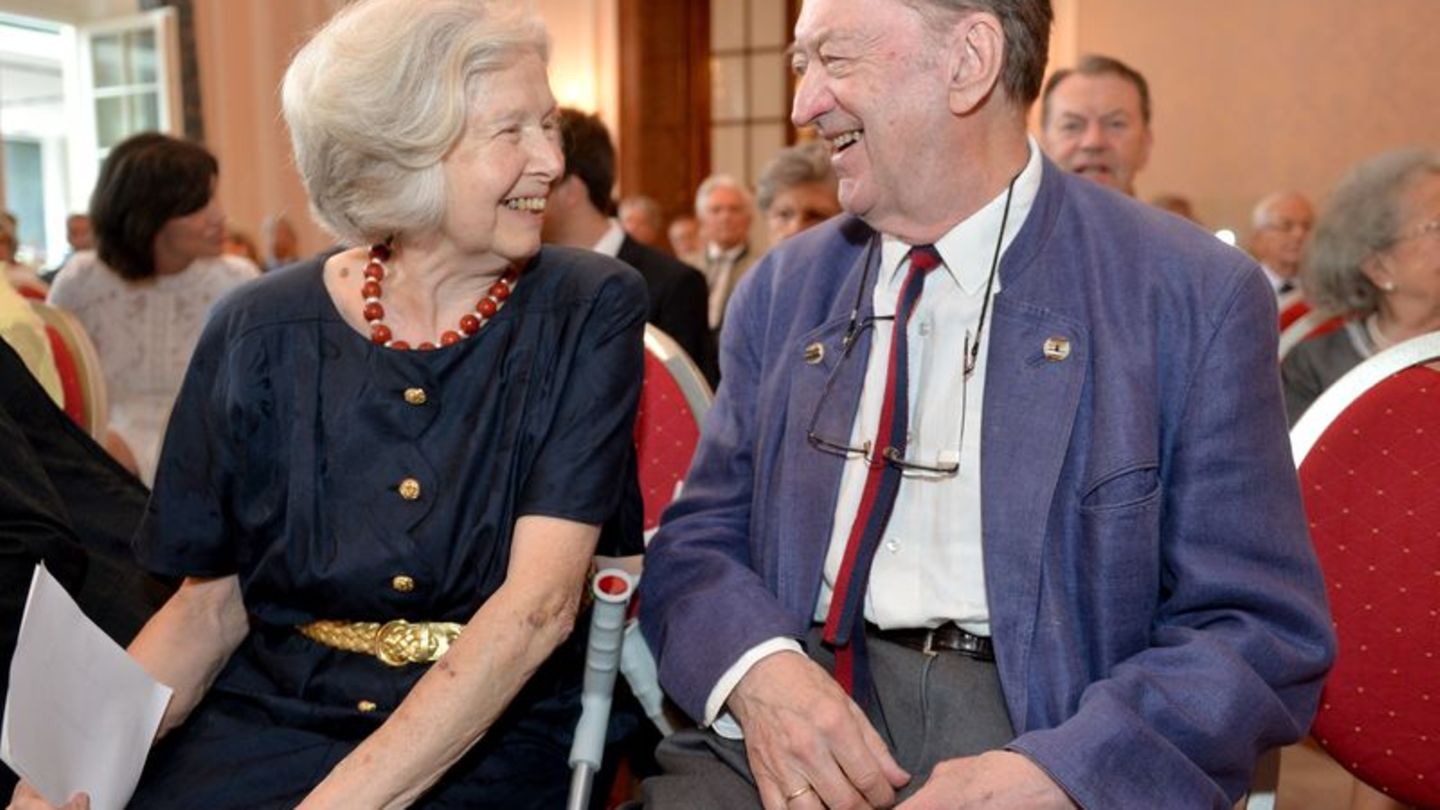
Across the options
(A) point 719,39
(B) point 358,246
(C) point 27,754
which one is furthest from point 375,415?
(A) point 719,39

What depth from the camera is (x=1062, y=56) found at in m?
8.75

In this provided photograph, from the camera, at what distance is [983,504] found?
1.44 meters

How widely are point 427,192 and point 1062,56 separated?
25.7ft

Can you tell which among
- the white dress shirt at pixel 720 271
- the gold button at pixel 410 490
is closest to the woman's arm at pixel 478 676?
the gold button at pixel 410 490

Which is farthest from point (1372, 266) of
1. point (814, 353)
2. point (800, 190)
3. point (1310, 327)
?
point (814, 353)

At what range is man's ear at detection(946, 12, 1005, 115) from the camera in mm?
1511

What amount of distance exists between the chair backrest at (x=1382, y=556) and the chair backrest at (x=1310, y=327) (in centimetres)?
169

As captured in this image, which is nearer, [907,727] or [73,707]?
[73,707]

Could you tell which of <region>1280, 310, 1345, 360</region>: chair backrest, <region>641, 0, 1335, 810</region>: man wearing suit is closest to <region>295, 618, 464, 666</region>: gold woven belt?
<region>641, 0, 1335, 810</region>: man wearing suit

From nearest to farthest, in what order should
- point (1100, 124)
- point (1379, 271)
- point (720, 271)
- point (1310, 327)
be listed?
point (1379, 271) < point (1310, 327) < point (1100, 124) < point (720, 271)

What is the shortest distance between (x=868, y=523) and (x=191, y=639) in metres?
0.83

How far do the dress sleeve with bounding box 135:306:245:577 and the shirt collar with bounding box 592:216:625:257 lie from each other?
80.9 inches

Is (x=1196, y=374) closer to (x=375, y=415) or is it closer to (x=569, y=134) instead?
(x=375, y=415)

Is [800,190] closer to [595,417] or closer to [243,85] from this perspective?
[595,417]
